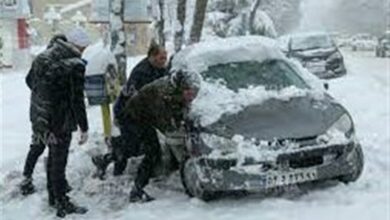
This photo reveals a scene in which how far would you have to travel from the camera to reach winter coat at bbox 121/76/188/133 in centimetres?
855

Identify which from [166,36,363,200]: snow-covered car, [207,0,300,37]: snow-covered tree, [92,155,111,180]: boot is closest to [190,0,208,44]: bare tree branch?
[166,36,363,200]: snow-covered car

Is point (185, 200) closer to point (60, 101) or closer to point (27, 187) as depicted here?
point (60, 101)

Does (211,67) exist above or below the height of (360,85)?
above

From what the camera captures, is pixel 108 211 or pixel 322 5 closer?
pixel 108 211

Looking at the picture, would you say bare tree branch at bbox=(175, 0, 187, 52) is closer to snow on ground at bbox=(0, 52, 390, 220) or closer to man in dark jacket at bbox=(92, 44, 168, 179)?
snow on ground at bbox=(0, 52, 390, 220)

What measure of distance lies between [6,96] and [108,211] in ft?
45.8

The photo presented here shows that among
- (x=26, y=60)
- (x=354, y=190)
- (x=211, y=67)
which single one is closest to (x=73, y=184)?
(x=211, y=67)

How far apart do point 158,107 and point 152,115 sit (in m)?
0.12

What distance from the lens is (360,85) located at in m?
22.2

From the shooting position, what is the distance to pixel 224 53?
9.92m

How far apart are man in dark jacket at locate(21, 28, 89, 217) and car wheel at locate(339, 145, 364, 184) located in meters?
2.62

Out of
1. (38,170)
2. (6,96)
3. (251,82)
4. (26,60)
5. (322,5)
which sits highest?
(251,82)

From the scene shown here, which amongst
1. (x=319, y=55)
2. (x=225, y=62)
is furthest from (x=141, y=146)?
(x=319, y=55)

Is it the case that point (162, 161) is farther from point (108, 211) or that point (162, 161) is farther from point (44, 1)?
point (44, 1)
